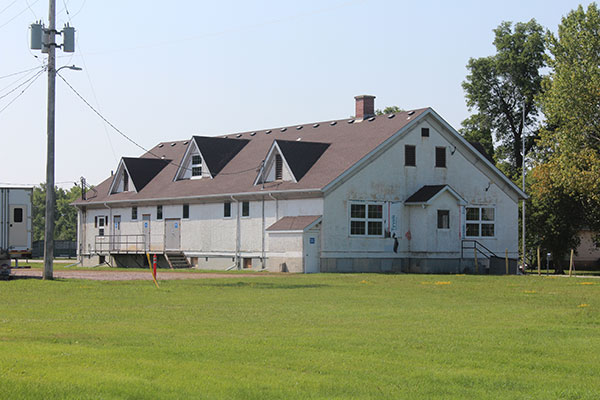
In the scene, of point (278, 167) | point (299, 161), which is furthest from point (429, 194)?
point (278, 167)

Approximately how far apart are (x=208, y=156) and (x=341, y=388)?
4318 centimetres

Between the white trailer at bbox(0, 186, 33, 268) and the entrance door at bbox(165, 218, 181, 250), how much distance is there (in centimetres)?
1663

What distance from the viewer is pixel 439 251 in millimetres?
46688

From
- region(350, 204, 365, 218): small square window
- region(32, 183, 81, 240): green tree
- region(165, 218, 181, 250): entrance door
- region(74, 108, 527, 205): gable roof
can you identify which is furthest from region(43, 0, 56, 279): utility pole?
region(32, 183, 81, 240): green tree

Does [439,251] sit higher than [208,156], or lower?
lower

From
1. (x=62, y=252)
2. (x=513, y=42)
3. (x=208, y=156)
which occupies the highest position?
(x=513, y=42)

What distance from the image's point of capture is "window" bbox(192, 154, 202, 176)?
5428cm

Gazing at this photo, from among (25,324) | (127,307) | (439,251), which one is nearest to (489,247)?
(439,251)

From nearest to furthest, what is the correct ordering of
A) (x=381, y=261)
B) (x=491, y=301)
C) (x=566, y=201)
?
(x=491, y=301) < (x=381, y=261) < (x=566, y=201)

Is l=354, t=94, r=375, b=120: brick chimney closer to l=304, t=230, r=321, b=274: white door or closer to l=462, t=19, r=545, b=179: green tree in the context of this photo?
l=304, t=230, r=321, b=274: white door

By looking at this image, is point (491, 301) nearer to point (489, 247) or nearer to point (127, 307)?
point (127, 307)

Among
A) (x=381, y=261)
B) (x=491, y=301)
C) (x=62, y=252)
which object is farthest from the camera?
(x=62, y=252)

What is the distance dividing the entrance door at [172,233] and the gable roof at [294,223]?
954 centimetres

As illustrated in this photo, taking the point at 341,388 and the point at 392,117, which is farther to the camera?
the point at 392,117
